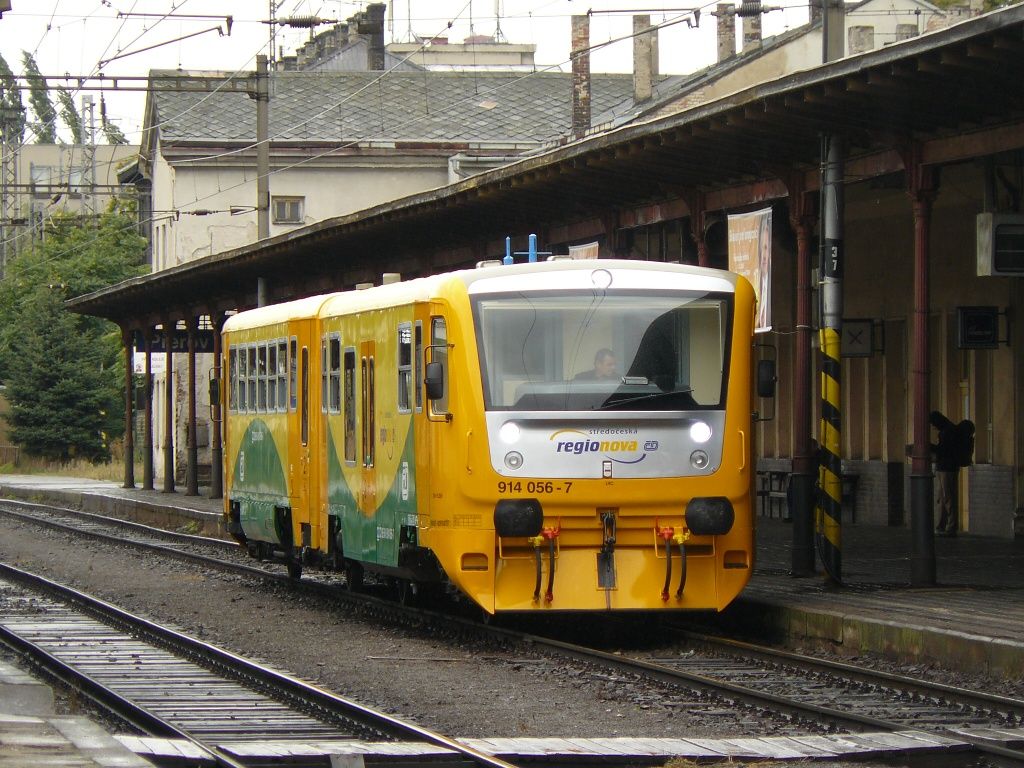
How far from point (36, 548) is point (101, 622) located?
1261 centimetres

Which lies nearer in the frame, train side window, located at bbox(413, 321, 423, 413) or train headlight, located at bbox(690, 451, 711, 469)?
train headlight, located at bbox(690, 451, 711, 469)

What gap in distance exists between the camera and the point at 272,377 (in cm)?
1942

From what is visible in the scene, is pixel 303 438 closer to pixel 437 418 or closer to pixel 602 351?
pixel 437 418

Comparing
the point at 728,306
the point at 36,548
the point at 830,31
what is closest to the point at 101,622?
the point at 728,306

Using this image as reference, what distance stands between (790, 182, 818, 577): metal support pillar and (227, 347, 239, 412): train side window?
7.01 meters

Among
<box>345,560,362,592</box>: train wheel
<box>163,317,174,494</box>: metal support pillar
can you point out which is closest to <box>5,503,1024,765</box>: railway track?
<box>345,560,362,592</box>: train wheel

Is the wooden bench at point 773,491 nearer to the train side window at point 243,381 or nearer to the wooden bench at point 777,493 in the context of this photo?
the wooden bench at point 777,493

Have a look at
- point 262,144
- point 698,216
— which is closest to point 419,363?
point 698,216

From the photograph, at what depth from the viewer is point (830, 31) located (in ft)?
63.4

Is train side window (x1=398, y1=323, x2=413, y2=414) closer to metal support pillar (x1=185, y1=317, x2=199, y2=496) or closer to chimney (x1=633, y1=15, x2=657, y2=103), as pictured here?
metal support pillar (x1=185, y1=317, x2=199, y2=496)

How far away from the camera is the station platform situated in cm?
1193

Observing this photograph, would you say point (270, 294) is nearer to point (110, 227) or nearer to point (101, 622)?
point (101, 622)

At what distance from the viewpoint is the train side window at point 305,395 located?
1791cm

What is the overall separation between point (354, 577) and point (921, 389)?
18.7 feet
